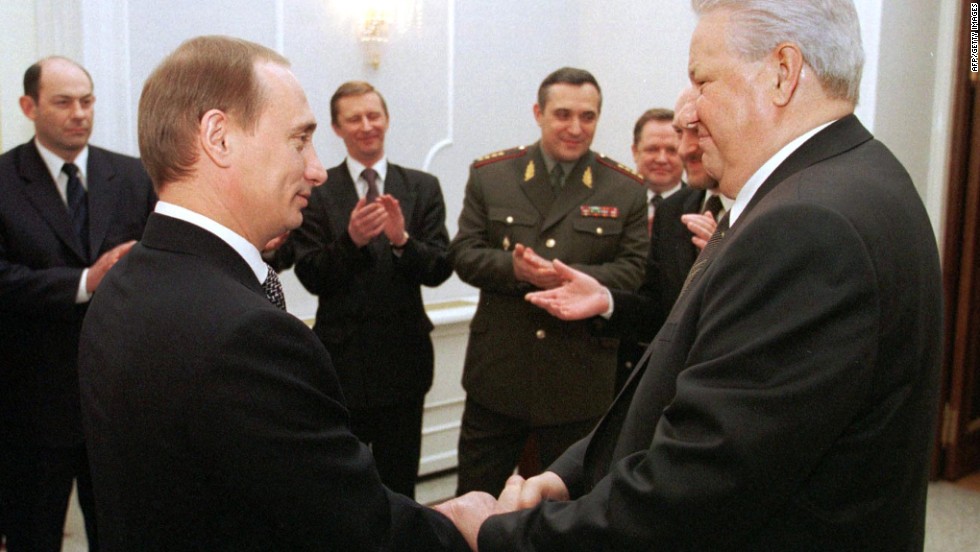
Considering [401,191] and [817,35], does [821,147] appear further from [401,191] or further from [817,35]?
[401,191]

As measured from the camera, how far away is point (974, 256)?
418 centimetres

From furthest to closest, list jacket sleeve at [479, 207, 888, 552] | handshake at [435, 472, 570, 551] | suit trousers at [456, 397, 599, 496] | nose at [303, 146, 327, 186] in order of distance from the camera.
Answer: suit trousers at [456, 397, 599, 496] < handshake at [435, 472, 570, 551] < nose at [303, 146, 327, 186] < jacket sleeve at [479, 207, 888, 552]

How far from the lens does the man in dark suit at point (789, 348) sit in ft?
3.46

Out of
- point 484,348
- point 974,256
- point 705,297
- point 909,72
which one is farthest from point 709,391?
point 974,256

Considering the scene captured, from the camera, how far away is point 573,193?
3.07 meters

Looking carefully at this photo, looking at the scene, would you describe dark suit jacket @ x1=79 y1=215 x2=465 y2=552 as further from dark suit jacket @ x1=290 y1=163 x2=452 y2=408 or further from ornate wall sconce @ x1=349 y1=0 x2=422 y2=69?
ornate wall sconce @ x1=349 y1=0 x2=422 y2=69

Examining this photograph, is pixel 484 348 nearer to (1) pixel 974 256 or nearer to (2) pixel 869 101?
(2) pixel 869 101

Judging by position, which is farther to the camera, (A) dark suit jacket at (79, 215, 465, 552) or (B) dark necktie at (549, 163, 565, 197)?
(B) dark necktie at (549, 163, 565, 197)

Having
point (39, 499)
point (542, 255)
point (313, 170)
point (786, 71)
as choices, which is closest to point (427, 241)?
point (542, 255)

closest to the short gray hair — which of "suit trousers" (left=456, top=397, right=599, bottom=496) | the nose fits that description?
the nose

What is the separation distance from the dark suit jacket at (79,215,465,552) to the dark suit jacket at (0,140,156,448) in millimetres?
1622

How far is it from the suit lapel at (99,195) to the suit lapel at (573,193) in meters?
1.52

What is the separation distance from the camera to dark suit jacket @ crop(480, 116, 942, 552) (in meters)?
1.05

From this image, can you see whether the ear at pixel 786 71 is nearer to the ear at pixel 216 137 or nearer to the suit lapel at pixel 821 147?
the suit lapel at pixel 821 147
